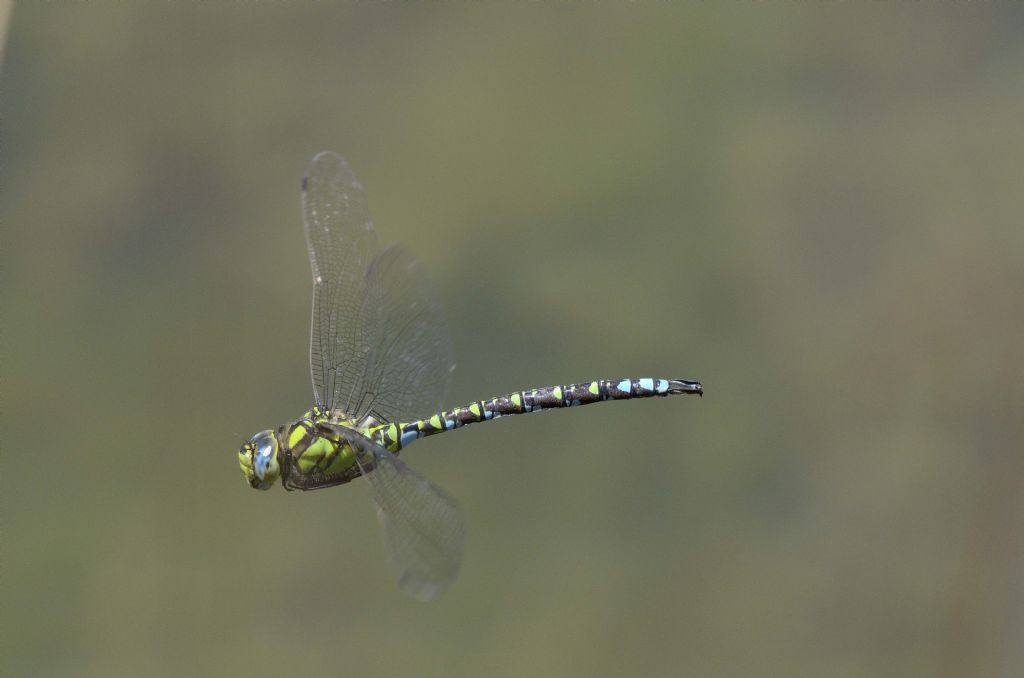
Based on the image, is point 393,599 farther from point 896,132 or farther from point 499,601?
point 896,132

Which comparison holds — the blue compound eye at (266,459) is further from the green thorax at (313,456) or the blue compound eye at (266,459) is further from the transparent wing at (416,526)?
the transparent wing at (416,526)

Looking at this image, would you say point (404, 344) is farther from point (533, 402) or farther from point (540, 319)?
point (540, 319)

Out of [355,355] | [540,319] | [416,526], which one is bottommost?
[416,526]

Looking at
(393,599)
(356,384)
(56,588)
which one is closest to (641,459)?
(393,599)

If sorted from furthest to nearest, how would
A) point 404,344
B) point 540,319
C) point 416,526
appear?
point 540,319
point 404,344
point 416,526

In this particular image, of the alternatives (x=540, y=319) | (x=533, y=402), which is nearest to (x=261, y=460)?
(x=533, y=402)

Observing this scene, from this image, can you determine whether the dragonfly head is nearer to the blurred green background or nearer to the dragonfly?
the dragonfly

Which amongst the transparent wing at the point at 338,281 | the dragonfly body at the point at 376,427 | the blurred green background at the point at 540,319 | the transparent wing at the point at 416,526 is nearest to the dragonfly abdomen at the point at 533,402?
the dragonfly body at the point at 376,427
